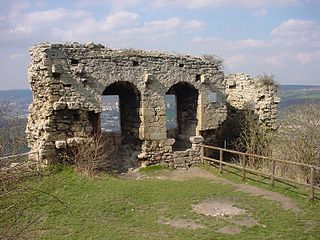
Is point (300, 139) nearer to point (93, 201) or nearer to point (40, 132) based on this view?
point (93, 201)

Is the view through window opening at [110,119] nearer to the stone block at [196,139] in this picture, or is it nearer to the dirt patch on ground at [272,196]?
the stone block at [196,139]

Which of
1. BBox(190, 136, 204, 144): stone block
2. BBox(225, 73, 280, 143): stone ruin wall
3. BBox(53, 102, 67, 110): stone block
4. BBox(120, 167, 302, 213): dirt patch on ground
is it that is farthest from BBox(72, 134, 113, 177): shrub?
BBox(225, 73, 280, 143): stone ruin wall

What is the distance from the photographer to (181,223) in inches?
353

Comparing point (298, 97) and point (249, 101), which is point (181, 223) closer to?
point (249, 101)

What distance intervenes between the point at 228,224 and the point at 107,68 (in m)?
7.39

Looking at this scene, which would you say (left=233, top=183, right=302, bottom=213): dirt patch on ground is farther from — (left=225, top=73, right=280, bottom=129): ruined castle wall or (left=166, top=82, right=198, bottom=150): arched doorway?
(left=225, top=73, right=280, bottom=129): ruined castle wall

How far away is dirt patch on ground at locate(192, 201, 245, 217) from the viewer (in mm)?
9453

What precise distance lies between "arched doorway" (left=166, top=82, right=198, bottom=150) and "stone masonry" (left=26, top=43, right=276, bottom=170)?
4 centimetres

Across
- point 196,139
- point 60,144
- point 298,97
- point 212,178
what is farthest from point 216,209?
point 298,97

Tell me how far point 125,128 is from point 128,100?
3.91 feet

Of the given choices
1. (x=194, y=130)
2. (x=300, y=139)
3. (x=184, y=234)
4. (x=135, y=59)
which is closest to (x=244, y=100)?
(x=194, y=130)

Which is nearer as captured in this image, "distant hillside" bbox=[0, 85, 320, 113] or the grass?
the grass

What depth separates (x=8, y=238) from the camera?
3852 millimetres

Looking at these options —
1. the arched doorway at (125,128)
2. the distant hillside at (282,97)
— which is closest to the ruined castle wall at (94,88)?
the arched doorway at (125,128)
